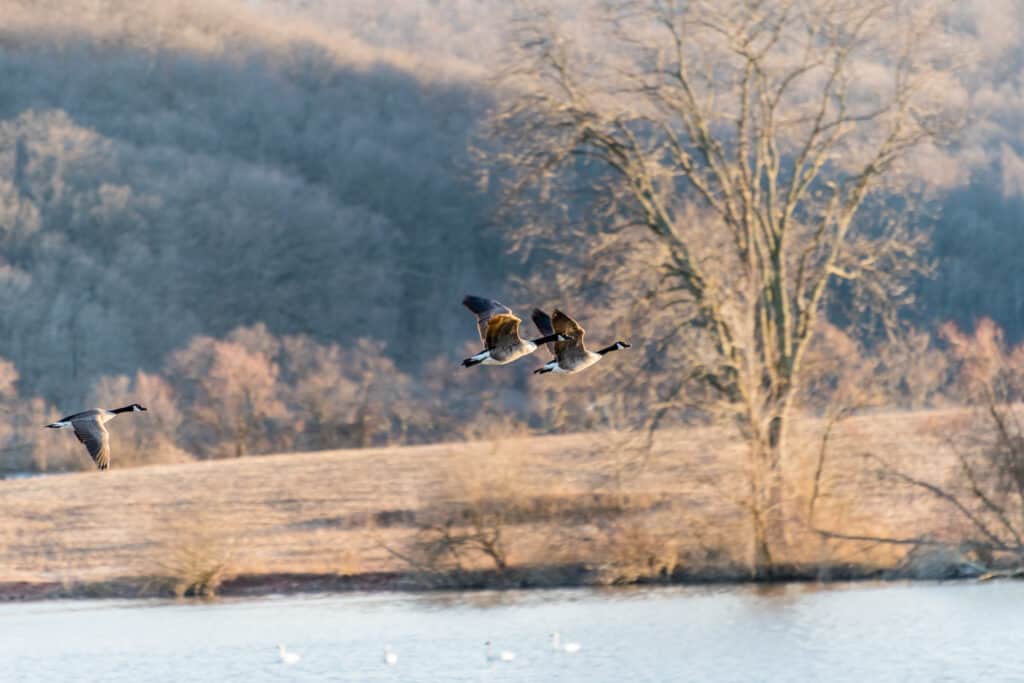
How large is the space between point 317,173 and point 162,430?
90.6 meters

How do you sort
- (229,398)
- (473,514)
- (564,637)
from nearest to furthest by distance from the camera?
(564,637)
(473,514)
(229,398)

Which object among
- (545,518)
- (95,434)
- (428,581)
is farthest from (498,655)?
(95,434)

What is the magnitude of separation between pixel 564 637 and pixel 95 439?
13.6 m

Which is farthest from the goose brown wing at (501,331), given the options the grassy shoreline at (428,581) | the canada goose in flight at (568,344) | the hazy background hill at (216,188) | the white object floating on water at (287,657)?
the hazy background hill at (216,188)

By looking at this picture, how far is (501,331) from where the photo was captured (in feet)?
47.0

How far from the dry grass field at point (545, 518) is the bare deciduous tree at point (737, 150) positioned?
1191 mm

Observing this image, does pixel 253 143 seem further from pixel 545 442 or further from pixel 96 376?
pixel 545 442

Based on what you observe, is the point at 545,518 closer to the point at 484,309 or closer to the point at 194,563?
the point at 194,563

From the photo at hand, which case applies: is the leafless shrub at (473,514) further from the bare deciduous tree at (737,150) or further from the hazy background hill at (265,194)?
the hazy background hill at (265,194)

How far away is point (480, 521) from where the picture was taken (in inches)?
1314

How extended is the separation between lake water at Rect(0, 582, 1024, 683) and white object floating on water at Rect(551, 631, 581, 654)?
0.35 feet

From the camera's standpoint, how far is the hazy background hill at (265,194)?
113 metres

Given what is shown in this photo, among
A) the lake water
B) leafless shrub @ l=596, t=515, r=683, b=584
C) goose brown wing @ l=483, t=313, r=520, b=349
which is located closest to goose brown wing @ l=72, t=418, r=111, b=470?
goose brown wing @ l=483, t=313, r=520, b=349

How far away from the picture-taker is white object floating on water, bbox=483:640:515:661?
86.1 feet
